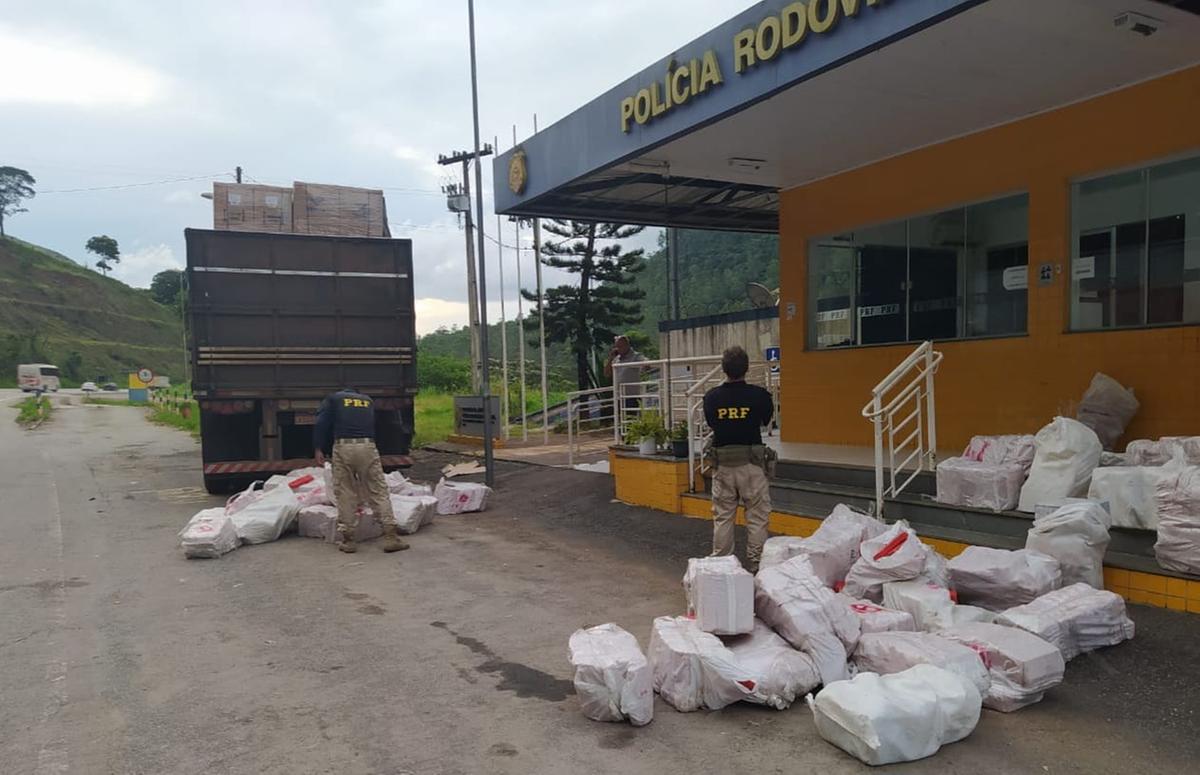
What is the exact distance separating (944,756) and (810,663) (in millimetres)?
770

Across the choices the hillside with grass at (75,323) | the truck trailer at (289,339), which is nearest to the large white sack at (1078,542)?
the truck trailer at (289,339)

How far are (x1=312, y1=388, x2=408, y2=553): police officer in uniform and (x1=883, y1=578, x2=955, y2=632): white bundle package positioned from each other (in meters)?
4.93

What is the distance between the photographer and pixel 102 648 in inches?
196

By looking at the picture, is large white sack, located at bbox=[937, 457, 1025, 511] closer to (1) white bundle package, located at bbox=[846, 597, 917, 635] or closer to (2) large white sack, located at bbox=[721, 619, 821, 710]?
(1) white bundle package, located at bbox=[846, 597, 917, 635]

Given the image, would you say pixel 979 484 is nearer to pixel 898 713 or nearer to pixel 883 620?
pixel 883 620

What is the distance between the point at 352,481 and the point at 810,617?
547 centimetres

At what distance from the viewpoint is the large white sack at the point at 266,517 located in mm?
8133

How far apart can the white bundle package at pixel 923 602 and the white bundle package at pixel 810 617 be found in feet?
1.43

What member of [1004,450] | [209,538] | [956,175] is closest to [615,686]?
[1004,450]

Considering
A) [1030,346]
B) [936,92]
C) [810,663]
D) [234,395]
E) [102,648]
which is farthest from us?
[234,395]

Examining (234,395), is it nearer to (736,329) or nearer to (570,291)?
(736,329)

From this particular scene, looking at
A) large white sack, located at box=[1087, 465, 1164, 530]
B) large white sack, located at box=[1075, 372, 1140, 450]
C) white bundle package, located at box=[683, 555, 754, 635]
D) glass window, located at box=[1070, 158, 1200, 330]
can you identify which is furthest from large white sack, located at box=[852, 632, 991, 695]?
glass window, located at box=[1070, 158, 1200, 330]

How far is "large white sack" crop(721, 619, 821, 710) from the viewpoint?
149 inches

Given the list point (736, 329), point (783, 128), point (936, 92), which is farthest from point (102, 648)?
point (736, 329)
